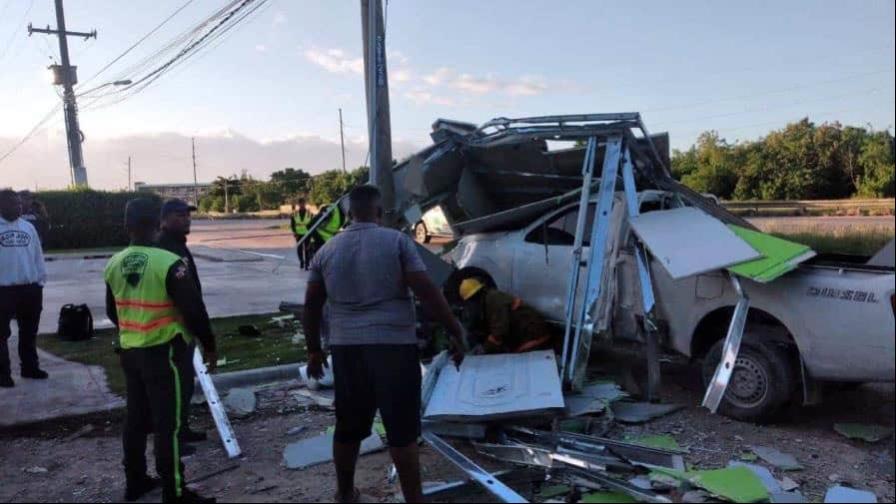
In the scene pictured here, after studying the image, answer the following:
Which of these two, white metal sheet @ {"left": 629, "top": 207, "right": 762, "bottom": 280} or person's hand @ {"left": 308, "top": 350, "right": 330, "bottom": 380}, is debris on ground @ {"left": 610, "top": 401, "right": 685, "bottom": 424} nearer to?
white metal sheet @ {"left": 629, "top": 207, "right": 762, "bottom": 280}

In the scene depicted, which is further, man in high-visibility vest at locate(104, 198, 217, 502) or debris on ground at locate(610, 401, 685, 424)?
debris on ground at locate(610, 401, 685, 424)

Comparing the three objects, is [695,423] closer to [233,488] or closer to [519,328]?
[519,328]

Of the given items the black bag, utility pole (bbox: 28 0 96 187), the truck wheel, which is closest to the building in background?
utility pole (bbox: 28 0 96 187)

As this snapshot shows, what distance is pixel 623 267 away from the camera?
6.09 m

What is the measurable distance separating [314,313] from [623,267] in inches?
128

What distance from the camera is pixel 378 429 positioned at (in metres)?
5.11

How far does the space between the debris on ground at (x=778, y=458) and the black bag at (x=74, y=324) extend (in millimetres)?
7804

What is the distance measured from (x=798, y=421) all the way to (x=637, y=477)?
1.97 m

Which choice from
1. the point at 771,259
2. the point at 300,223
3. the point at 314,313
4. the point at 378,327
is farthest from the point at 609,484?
the point at 300,223

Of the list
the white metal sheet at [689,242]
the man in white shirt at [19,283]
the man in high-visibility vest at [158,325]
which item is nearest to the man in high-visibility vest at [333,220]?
the man in white shirt at [19,283]

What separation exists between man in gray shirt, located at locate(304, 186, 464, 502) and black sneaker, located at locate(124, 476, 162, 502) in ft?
4.49

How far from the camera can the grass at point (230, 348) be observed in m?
7.19

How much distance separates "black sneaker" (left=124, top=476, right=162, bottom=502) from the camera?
403 cm

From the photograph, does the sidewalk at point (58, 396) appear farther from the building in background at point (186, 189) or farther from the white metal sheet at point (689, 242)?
the building in background at point (186, 189)
